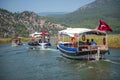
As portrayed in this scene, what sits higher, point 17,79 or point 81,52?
point 81,52

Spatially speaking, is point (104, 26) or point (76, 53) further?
point (76, 53)

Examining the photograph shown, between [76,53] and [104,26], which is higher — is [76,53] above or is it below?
below

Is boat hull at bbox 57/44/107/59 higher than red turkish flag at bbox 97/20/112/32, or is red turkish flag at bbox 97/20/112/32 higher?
red turkish flag at bbox 97/20/112/32

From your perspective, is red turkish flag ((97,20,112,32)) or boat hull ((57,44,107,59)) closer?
boat hull ((57,44,107,59))

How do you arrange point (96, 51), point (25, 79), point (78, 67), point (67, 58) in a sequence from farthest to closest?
point (67, 58), point (96, 51), point (78, 67), point (25, 79)

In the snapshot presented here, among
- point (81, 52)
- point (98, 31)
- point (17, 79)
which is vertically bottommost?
point (17, 79)

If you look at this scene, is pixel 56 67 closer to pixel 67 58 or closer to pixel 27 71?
pixel 27 71

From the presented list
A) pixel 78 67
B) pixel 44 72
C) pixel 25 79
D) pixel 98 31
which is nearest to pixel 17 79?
pixel 25 79

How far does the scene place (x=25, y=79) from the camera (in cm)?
2886

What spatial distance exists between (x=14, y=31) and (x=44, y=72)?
16409 cm

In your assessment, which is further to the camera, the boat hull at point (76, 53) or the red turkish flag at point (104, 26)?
the red turkish flag at point (104, 26)

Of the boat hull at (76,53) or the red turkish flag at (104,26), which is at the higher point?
the red turkish flag at (104,26)

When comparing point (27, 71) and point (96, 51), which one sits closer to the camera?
point (27, 71)

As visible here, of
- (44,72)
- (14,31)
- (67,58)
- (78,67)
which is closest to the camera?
(44,72)
